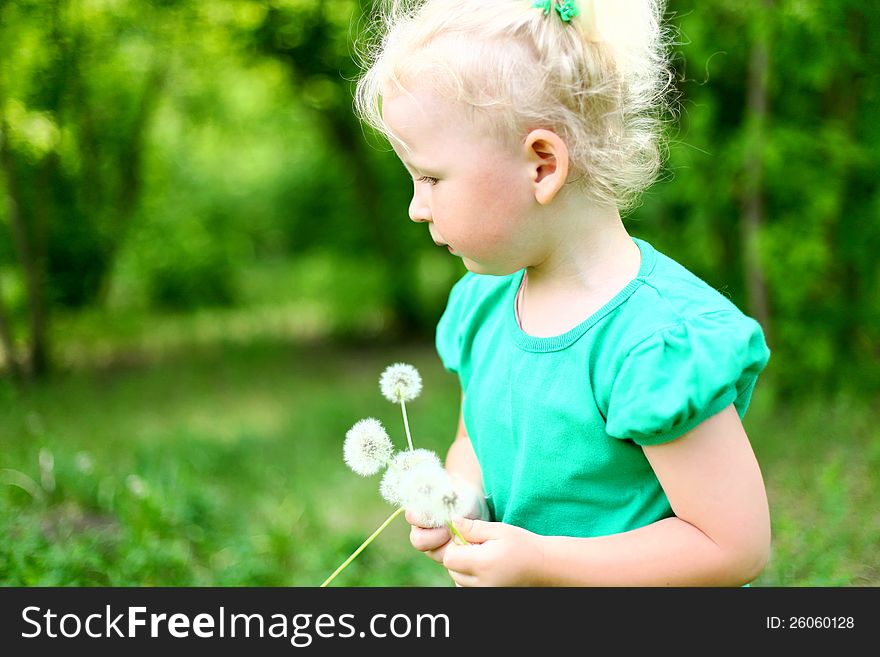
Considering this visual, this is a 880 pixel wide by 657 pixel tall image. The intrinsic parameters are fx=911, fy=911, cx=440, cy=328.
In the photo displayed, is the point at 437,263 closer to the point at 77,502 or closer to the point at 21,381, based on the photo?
the point at 21,381

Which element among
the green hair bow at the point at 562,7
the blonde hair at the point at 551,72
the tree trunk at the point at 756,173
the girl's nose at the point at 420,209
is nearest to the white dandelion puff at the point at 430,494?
the girl's nose at the point at 420,209

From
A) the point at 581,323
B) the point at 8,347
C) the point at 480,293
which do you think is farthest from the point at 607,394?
the point at 8,347

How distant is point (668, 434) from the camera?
125 centimetres

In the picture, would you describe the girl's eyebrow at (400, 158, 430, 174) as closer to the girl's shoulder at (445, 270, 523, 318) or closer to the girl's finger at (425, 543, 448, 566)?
the girl's shoulder at (445, 270, 523, 318)

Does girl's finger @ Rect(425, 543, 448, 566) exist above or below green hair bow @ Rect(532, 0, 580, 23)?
below

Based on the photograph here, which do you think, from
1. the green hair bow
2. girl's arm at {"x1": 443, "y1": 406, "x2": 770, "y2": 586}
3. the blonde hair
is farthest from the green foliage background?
girl's arm at {"x1": 443, "y1": 406, "x2": 770, "y2": 586}

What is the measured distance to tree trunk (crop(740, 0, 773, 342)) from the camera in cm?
384

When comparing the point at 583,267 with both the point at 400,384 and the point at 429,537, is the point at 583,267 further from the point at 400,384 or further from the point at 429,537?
the point at 429,537

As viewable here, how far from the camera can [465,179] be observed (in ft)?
4.41

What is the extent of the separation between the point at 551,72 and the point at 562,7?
102 millimetres

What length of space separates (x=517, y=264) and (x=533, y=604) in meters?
0.54

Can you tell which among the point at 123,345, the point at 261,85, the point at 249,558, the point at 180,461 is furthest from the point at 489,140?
the point at 261,85

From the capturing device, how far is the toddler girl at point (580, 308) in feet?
4.19

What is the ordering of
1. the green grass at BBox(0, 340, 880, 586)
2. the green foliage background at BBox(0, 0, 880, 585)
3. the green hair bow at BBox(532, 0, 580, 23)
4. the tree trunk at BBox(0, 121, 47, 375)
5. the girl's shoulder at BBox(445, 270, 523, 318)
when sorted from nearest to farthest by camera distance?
the green hair bow at BBox(532, 0, 580, 23) → the girl's shoulder at BBox(445, 270, 523, 318) → the green grass at BBox(0, 340, 880, 586) → the green foliage background at BBox(0, 0, 880, 585) → the tree trunk at BBox(0, 121, 47, 375)
